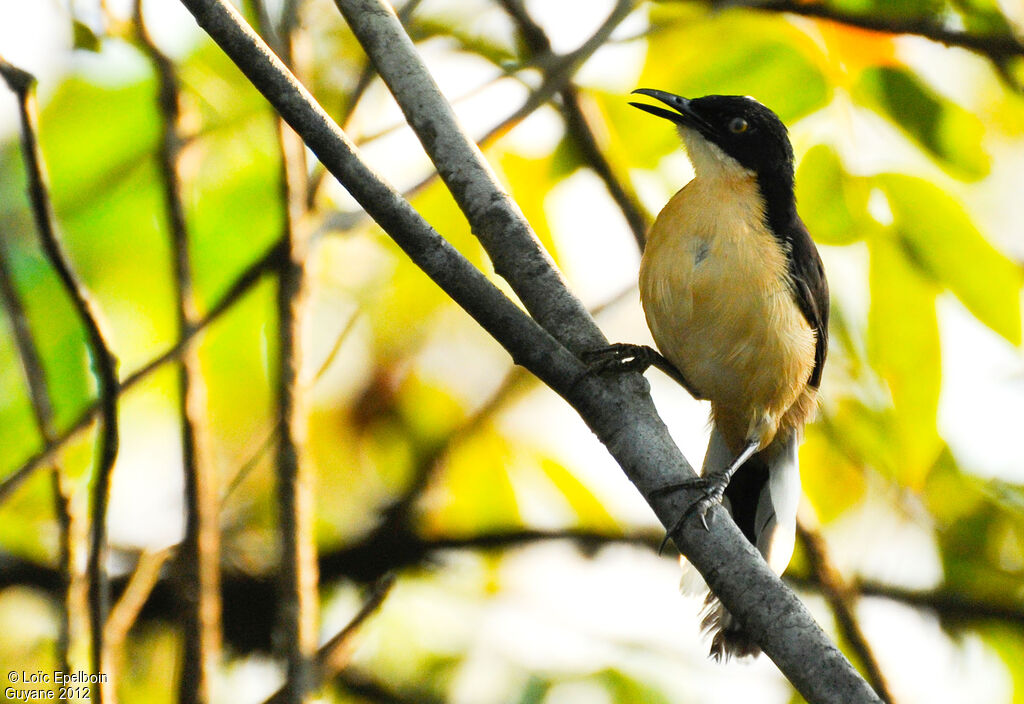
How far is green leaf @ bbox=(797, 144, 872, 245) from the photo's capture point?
3.63 m

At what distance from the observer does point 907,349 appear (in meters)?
3.32

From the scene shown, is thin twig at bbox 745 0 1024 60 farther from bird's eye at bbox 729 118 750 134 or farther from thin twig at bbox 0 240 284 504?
thin twig at bbox 0 240 284 504

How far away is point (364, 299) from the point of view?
15.8 feet

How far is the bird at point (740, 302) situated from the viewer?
13.4ft

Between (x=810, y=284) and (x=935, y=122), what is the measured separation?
992 millimetres

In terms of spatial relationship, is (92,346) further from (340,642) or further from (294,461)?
(340,642)

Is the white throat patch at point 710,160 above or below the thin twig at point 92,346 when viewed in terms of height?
above

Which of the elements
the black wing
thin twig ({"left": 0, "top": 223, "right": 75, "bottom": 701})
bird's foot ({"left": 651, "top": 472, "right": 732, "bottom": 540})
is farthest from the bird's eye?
thin twig ({"left": 0, "top": 223, "right": 75, "bottom": 701})

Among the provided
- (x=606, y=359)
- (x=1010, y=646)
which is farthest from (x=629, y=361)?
(x=1010, y=646)

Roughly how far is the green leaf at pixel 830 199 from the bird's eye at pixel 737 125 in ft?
3.26

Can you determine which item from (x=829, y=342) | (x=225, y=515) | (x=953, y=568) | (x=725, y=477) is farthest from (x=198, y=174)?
(x=953, y=568)

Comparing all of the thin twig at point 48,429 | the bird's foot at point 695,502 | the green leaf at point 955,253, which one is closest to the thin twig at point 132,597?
the thin twig at point 48,429

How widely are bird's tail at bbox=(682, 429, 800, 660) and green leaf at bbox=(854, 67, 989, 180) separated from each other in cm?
175

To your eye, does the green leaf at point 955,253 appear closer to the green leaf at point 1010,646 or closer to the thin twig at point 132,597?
the green leaf at point 1010,646
